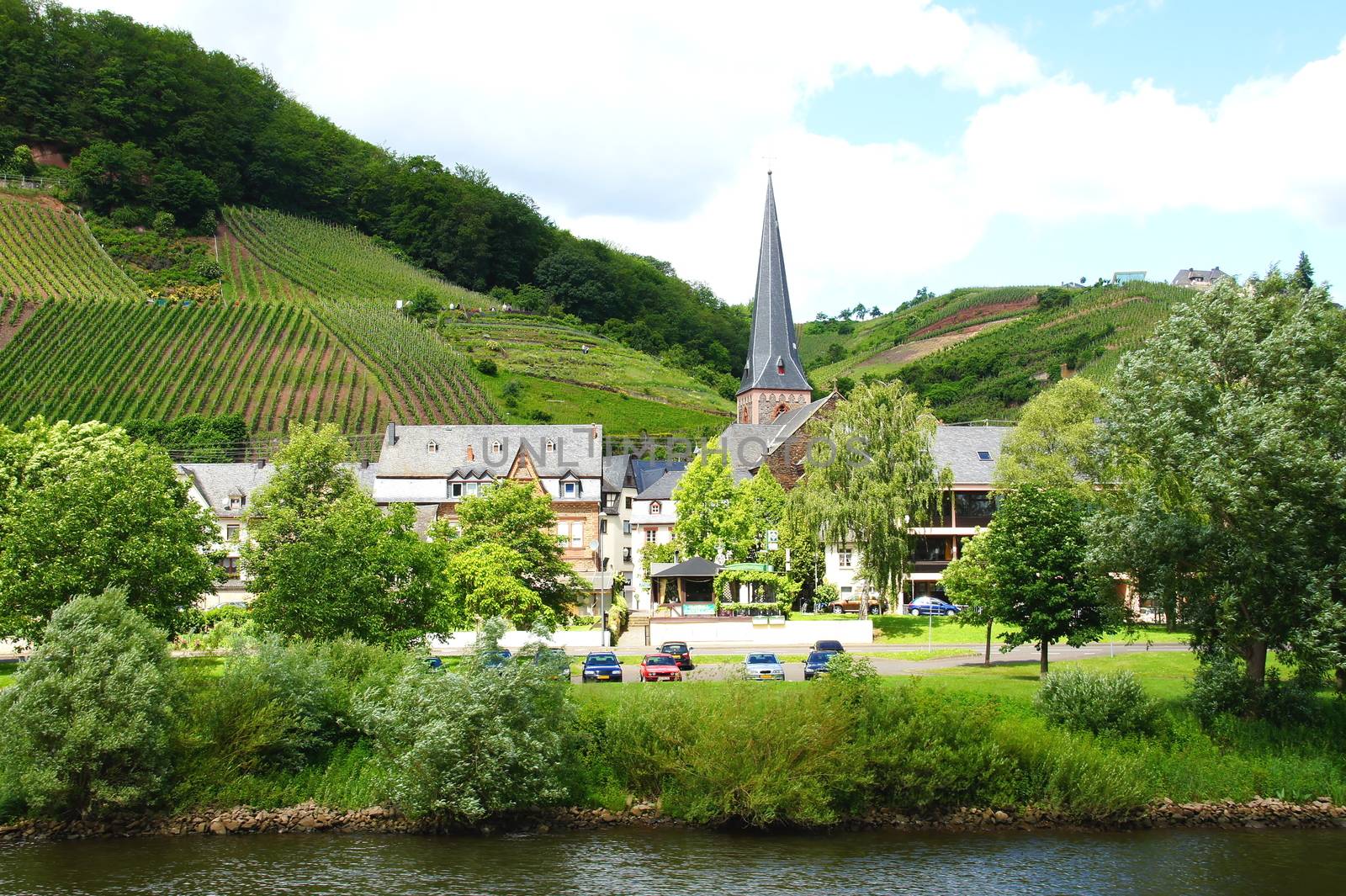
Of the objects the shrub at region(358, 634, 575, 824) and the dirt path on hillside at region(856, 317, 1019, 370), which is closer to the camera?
the shrub at region(358, 634, 575, 824)

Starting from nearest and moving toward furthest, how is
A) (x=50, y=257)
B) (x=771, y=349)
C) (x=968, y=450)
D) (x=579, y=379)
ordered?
(x=968, y=450) → (x=771, y=349) → (x=50, y=257) → (x=579, y=379)

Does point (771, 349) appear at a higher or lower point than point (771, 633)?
higher

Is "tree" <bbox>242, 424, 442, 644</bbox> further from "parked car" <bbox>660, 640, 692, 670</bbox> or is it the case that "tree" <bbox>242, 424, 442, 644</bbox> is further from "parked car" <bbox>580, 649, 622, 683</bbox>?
"parked car" <bbox>660, 640, 692, 670</bbox>

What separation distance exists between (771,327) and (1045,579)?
62.7 m

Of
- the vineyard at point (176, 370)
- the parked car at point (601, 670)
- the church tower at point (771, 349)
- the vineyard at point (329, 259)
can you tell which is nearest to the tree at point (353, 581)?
the parked car at point (601, 670)

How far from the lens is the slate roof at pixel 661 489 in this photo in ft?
226

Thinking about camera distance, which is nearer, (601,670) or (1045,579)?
(1045,579)

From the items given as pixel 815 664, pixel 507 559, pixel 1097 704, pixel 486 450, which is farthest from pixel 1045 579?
pixel 486 450

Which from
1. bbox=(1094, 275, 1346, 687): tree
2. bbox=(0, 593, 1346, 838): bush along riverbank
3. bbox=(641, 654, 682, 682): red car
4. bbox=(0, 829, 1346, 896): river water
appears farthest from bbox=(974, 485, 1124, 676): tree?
bbox=(641, 654, 682, 682): red car

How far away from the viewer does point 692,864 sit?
85.4 ft

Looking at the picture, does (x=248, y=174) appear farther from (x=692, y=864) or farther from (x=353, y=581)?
(x=692, y=864)

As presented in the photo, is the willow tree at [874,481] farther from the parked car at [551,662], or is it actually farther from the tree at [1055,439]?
the parked car at [551,662]

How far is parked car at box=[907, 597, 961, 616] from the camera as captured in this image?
2334 inches

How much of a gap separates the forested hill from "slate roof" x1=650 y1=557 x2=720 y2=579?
99225mm
